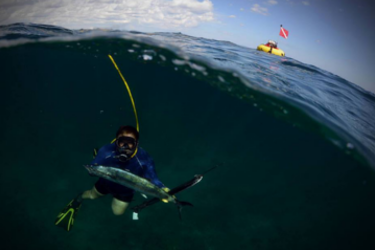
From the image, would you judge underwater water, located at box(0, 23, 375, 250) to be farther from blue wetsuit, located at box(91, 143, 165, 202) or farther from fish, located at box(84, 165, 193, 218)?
fish, located at box(84, 165, 193, 218)

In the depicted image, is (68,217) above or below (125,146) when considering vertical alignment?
below

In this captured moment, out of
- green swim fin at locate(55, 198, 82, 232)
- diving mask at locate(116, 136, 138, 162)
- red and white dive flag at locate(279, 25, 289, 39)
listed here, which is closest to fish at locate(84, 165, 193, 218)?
diving mask at locate(116, 136, 138, 162)

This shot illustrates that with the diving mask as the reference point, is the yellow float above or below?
above

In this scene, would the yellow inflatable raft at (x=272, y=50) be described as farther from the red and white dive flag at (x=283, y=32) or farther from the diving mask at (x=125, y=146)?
the diving mask at (x=125, y=146)

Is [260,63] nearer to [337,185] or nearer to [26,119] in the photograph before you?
[337,185]

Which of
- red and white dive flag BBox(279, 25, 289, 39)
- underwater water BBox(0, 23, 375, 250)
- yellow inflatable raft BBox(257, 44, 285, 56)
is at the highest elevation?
red and white dive flag BBox(279, 25, 289, 39)

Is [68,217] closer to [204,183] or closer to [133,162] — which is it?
[133,162]

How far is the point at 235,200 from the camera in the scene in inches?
535

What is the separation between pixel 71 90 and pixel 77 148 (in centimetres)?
2210

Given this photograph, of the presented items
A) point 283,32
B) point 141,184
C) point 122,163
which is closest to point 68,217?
point 122,163

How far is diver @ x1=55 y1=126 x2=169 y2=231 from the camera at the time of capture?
464 cm

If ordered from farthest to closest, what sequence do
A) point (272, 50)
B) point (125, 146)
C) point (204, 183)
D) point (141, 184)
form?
point (272, 50) < point (204, 183) < point (125, 146) < point (141, 184)

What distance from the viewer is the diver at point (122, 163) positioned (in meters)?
4.64

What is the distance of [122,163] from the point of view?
5.17m
